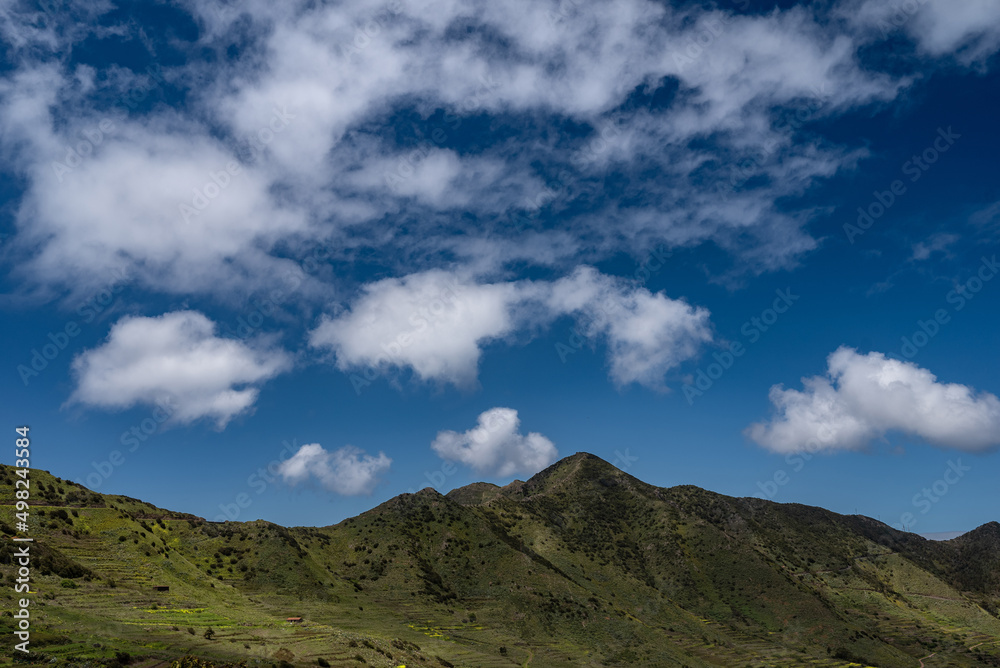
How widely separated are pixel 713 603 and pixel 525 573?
194ft

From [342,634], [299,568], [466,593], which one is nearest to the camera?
[342,634]

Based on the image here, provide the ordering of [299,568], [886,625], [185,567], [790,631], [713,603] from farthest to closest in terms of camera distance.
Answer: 1. [886,625]
2. [713,603]
3. [790,631]
4. [299,568]
5. [185,567]

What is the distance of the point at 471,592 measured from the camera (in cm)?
11488

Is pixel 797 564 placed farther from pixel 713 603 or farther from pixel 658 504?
pixel 713 603

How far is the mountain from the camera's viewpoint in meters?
49.2


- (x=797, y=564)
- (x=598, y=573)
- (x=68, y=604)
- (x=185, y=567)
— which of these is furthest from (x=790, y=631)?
(x=68, y=604)

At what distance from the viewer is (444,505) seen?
488ft

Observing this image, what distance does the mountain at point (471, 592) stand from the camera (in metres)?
49.2

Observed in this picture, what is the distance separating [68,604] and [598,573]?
13032cm

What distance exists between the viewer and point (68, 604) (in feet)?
144

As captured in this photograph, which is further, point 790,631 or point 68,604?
point 790,631

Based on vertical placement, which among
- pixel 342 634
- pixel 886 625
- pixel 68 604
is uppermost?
pixel 68 604

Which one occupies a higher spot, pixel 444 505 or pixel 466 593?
pixel 444 505

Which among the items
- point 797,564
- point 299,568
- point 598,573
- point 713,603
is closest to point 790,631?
point 713,603
